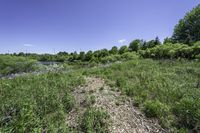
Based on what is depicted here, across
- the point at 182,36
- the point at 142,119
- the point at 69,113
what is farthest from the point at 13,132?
the point at 182,36

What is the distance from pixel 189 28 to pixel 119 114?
3879 cm

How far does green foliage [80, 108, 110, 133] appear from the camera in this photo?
3490 mm

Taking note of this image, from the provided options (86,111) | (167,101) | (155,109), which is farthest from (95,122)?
(167,101)

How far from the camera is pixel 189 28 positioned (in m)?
36.2

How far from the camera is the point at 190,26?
119 feet

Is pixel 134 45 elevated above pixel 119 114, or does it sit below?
above

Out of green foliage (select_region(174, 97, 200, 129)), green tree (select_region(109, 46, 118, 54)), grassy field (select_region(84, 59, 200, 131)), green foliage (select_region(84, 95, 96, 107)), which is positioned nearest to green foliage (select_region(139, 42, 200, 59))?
grassy field (select_region(84, 59, 200, 131))

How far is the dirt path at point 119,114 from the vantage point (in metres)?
3.85

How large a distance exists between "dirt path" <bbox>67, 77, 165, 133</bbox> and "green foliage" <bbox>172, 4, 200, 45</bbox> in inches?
1345

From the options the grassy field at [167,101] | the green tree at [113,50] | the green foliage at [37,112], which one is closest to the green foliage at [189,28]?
the green tree at [113,50]

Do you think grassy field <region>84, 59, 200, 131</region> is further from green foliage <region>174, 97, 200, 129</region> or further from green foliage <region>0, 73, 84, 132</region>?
green foliage <region>0, 73, 84, 132</region>

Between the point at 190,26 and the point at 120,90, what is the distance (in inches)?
1469

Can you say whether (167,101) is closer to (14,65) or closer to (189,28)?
(14,65)

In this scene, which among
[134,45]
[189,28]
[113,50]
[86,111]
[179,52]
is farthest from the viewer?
[113,50]
